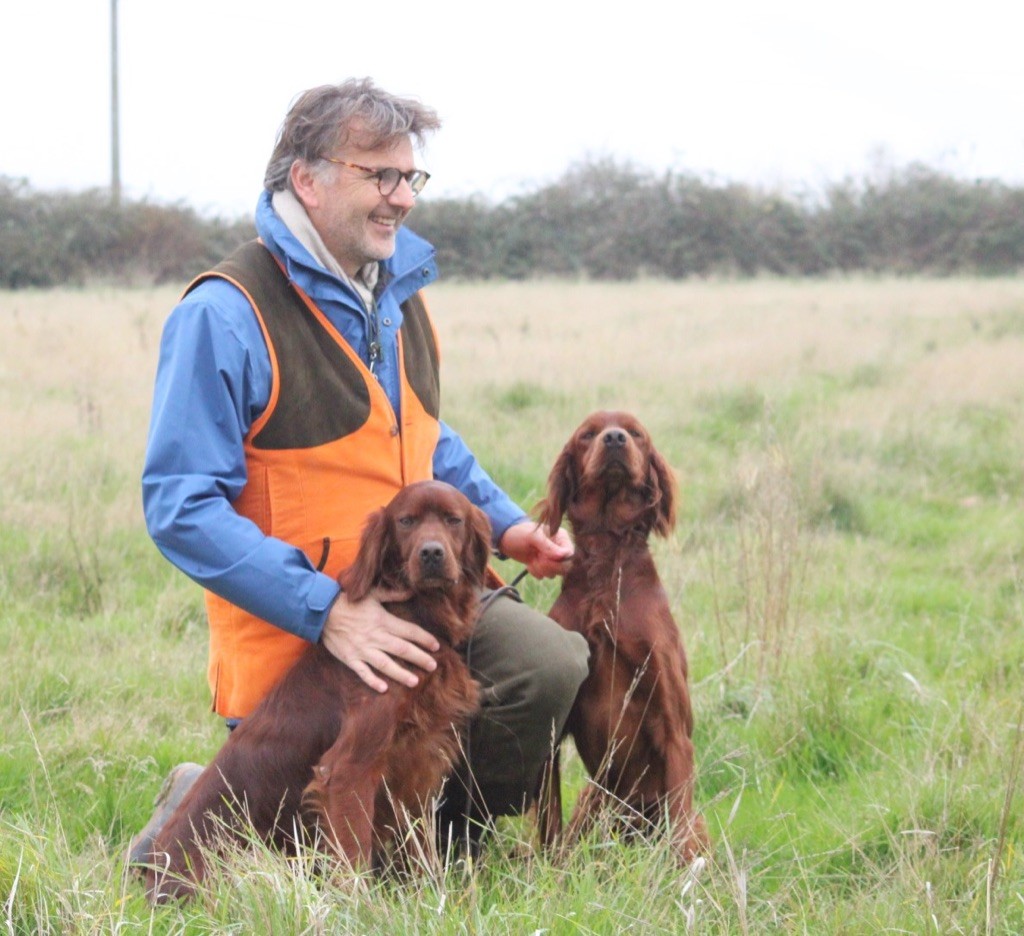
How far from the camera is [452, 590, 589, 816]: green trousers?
3.22m

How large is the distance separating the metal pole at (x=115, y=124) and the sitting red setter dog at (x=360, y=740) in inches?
941

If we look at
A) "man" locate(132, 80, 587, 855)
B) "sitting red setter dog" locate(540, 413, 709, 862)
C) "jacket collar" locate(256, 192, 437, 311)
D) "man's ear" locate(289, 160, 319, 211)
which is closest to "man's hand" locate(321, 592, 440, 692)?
"man" locate(132, 80, 587, 855)

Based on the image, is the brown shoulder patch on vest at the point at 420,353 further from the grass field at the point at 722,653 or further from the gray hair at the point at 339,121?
the grass field at the point at 722,653

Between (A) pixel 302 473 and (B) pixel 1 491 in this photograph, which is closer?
(A) pixel 302 473

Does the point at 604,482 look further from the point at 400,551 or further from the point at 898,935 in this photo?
the point at 898,935

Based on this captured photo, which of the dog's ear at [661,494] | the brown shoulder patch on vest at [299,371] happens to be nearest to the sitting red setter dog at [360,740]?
the brown shoulder patch on vest at [299,371]

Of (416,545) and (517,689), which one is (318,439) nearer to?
(416,545)

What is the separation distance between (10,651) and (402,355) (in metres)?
1.89

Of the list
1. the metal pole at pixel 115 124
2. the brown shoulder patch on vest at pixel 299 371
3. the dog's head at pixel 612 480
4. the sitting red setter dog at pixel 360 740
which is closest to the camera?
the sitting red setter dog at pixel 360 740

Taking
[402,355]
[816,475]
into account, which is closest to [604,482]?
[402,355]

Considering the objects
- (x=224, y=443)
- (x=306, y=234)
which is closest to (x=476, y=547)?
(x=224, y=443)

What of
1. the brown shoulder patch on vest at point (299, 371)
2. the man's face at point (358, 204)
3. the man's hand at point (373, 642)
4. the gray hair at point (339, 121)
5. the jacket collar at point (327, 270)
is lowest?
the man's hand at point (373, 642)

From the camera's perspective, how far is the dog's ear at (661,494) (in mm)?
3564

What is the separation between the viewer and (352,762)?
2842 millimetres
